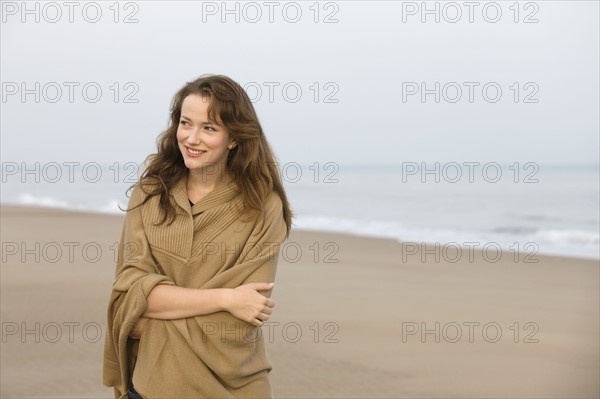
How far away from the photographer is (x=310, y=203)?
23.9 metres

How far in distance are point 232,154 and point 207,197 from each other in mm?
178

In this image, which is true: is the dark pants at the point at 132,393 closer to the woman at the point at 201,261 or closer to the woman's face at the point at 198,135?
the woman at the point at 201,261

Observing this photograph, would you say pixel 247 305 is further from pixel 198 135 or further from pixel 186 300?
pixel 198 135

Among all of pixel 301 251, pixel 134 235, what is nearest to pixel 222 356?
pixel 134 235

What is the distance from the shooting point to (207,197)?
271 centimetres

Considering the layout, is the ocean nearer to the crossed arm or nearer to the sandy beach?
the sandy beach

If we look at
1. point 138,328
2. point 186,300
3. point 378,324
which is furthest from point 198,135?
point 378,324

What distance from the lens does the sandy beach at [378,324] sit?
641 centimetres

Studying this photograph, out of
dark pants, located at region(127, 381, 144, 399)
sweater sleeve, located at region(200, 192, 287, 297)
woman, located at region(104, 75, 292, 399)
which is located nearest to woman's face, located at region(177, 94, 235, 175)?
woman, located at region(104, 75, 292, 399)

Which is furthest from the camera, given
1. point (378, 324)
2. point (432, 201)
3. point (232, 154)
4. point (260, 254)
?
point (432, 201)

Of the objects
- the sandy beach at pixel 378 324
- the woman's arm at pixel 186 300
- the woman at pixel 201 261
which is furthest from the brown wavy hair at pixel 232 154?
the sandy beach at pixel 378 324

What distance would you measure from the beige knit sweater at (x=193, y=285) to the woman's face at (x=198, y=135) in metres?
0.11

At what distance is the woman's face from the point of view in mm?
2643

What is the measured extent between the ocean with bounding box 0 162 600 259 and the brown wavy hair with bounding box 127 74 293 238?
913 cm
